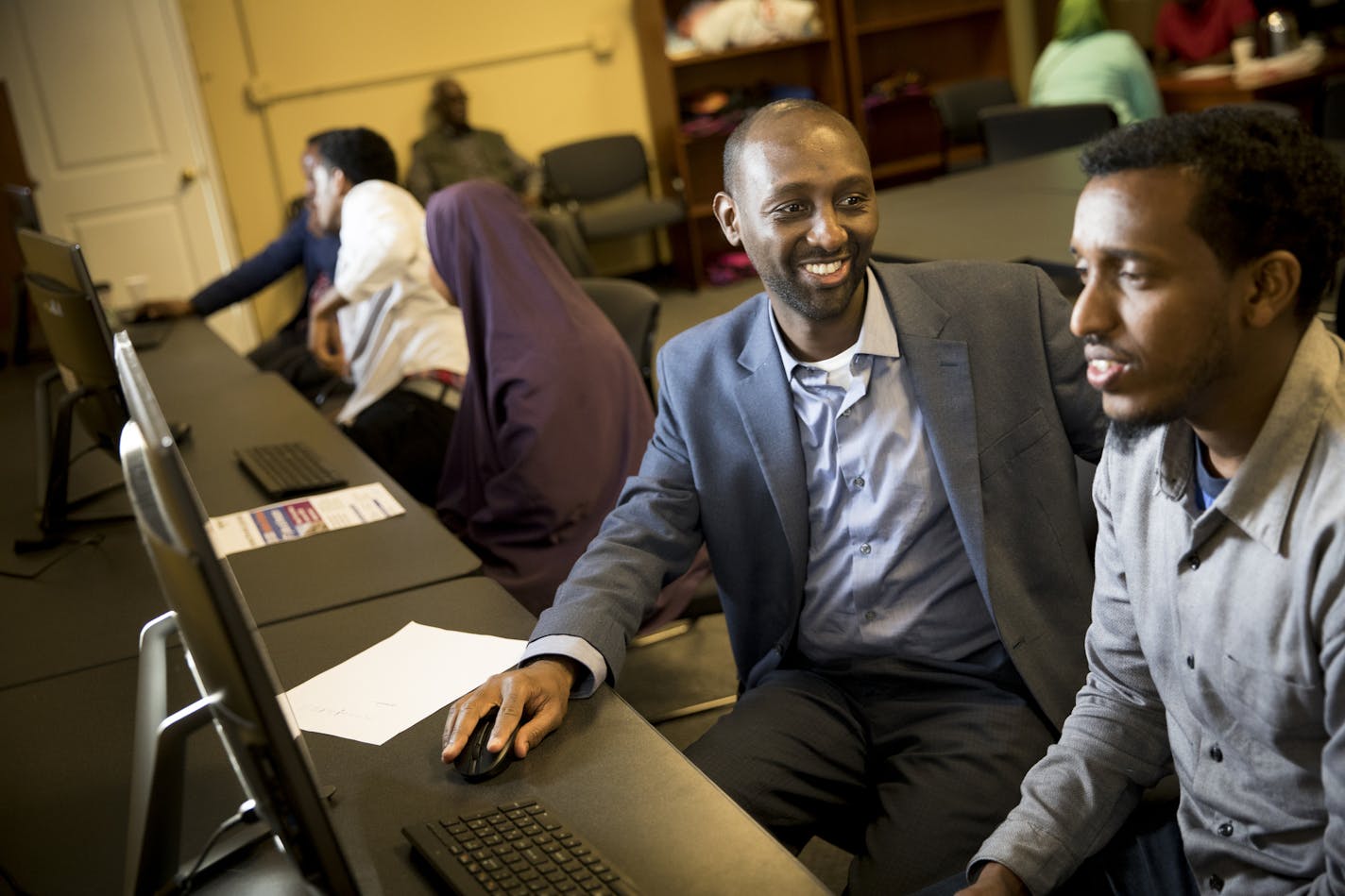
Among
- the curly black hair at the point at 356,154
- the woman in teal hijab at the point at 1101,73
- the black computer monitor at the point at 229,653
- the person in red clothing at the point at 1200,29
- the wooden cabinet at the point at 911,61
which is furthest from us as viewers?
the wooden cabinet at the point at 911,61

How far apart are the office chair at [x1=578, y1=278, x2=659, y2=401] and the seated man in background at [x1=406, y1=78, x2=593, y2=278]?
362 cm

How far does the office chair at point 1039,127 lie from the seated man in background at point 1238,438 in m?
3.74

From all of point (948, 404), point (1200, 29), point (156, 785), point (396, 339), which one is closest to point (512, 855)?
point (156, 785)

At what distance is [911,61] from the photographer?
8047 millimetres

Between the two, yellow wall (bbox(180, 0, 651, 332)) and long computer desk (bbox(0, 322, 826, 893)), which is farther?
yellow wall (bbox(180, 0, 651, 332))

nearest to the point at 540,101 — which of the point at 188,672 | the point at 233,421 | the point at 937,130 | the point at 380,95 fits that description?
the point at 380,95

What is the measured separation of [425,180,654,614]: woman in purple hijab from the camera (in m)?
2.59

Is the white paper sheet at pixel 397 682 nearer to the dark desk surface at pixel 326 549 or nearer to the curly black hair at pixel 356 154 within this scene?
the dark desk surface at pixel 326 549

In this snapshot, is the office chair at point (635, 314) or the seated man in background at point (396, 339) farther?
the seated man in background at point (396, 339)

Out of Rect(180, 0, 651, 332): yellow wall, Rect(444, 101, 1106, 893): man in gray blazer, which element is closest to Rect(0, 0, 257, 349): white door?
Rect(180, 0, 651, 332): yellow wall

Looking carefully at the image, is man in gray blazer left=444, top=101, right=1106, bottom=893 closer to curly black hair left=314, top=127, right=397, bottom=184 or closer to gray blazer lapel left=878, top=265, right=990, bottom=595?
gray blazer lapel left=878, top=265, right=990, bottom=595

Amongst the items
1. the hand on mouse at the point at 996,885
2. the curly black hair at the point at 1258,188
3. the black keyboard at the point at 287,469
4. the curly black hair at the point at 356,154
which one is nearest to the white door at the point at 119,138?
the curly black hair at the point at 356,154

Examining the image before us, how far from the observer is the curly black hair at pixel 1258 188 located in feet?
3.41

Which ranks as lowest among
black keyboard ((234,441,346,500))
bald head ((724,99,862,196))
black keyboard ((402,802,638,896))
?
black keyboard ((402,802,638,896))
